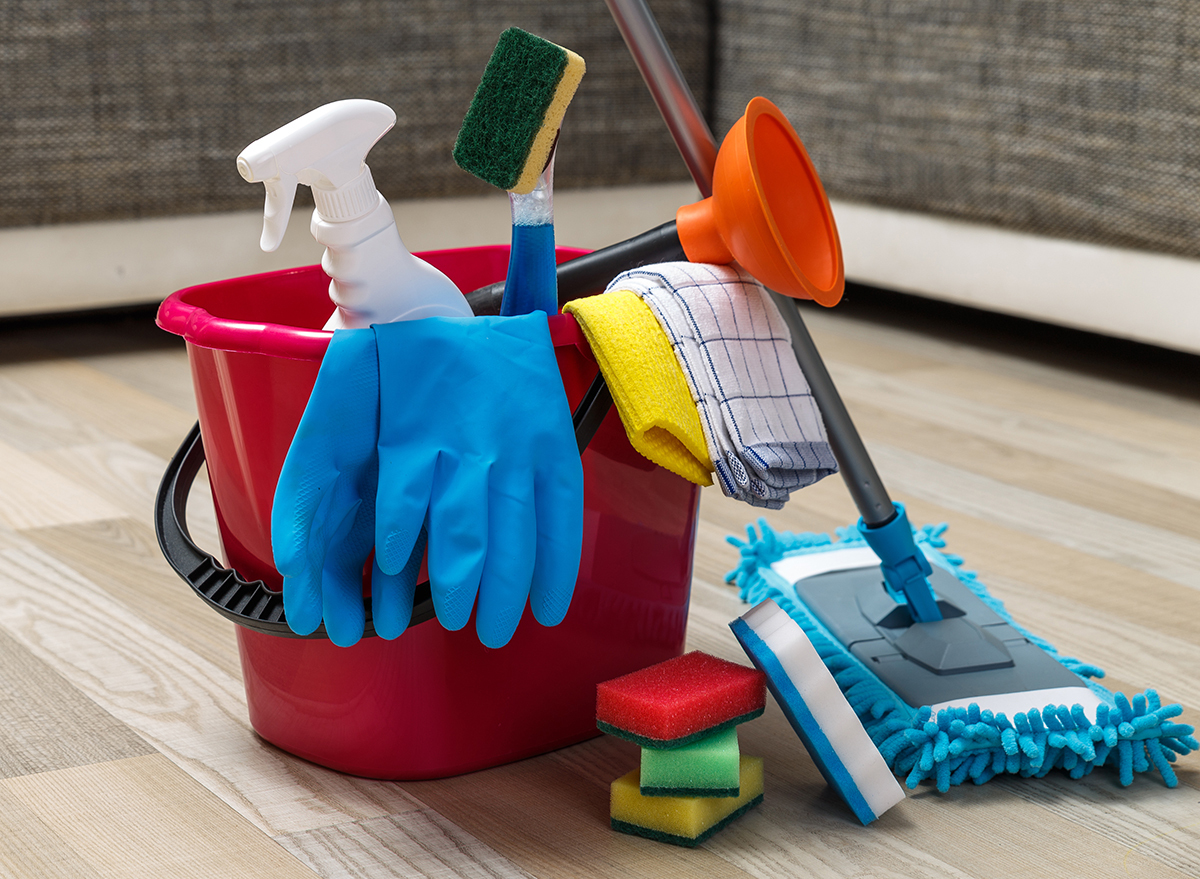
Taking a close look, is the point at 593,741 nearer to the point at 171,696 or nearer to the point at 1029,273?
the point at 171,696

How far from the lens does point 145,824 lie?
1.98ft

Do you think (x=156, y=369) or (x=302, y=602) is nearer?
(x=302, y=602)

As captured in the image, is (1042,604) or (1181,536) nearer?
(1042,604)

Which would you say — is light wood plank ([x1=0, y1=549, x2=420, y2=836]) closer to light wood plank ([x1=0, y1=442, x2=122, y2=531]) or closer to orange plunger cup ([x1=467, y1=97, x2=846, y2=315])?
light wood plank ([x1=0, y1=442, x2=122, y2=531])

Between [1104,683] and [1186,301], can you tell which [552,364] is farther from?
[1186,301]

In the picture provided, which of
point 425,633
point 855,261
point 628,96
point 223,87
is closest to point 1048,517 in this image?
point 425,633

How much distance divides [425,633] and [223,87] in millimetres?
1092

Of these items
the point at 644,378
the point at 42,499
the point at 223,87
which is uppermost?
the point at 223,87

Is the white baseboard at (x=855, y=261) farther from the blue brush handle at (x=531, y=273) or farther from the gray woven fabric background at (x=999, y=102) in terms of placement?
the blue brush handle at (x=531, y=273)

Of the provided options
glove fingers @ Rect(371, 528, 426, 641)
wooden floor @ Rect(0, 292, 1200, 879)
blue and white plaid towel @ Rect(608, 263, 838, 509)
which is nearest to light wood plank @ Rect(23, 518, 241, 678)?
wooden floor @ Rect(0, 292, 1200, 879)

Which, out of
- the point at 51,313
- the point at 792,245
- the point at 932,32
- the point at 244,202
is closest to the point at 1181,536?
the point at 792,245

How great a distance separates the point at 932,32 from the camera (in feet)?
5.05

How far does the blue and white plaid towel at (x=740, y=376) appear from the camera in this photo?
24.5 inches

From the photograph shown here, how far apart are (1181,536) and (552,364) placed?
0.64 metres
